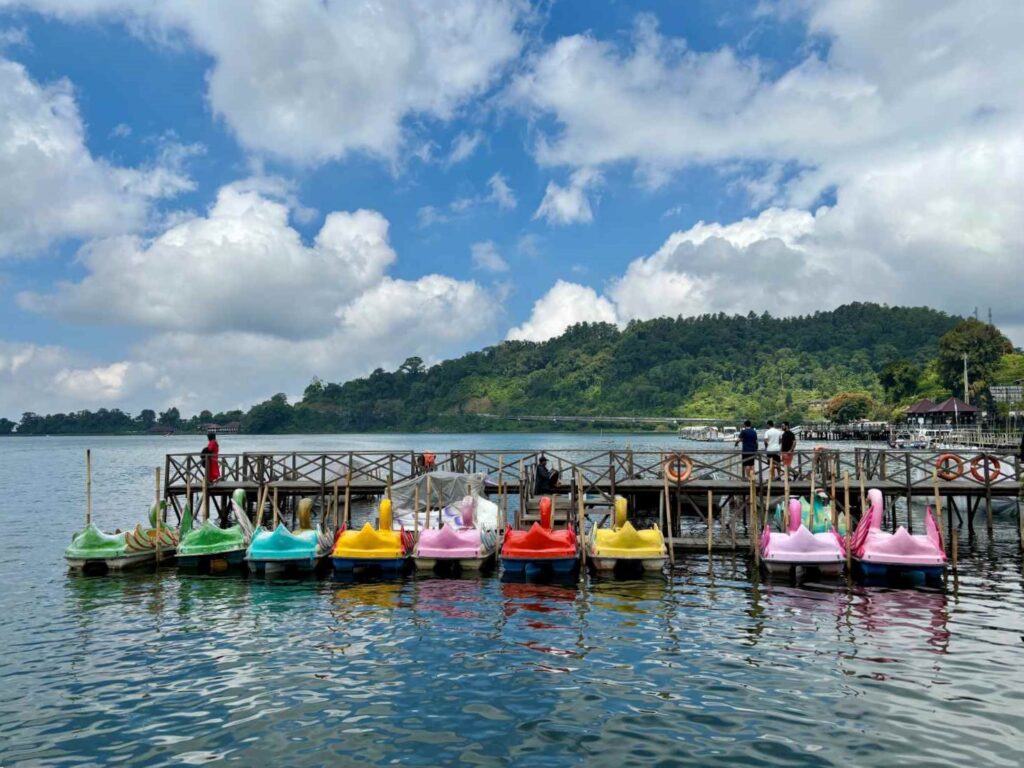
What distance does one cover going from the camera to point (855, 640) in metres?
14.3

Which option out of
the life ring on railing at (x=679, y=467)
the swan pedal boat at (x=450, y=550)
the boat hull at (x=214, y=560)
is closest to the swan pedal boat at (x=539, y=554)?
the swan pedal boat at (x=450, y=550)

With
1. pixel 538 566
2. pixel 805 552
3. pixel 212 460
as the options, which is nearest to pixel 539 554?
pixel 538 566

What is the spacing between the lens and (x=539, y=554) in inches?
795

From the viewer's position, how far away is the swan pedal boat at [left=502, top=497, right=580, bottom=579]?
20234mm

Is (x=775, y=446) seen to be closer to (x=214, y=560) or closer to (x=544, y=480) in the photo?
(x=544, y=480)

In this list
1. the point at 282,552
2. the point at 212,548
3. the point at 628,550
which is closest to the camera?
the point at 628,550

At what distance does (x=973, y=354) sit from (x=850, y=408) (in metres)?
38.3

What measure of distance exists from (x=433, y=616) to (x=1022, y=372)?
11318 centimetres

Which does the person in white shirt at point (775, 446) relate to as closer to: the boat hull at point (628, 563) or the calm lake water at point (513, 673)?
the calm lake water at point (513, 673)

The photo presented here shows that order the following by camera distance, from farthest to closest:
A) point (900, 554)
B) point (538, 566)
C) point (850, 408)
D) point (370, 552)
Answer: point (850, 408) → point (370, 552) → point (538, 566) → point (900, 554)

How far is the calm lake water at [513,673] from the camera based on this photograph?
9.57 meters

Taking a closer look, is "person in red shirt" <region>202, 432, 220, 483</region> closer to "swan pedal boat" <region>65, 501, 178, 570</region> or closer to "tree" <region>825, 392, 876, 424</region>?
"swan pedal boat" <region>65, 501, 178, 570</region>

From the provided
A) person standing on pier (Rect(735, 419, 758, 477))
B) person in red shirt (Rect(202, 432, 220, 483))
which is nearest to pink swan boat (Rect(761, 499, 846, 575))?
person standing on pier (Rect(735, 419, 758, 477))

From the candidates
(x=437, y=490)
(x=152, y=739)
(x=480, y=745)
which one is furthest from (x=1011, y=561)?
(x=152, y=739)
